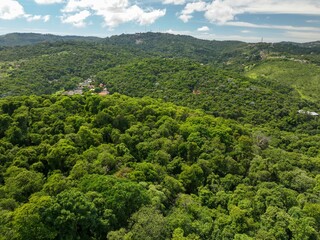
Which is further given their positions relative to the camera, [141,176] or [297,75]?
[297,75]

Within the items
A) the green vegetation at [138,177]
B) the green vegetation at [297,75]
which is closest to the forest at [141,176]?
the green vegetation at [138,177]

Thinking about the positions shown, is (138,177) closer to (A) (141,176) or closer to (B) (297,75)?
(A) (141,176)

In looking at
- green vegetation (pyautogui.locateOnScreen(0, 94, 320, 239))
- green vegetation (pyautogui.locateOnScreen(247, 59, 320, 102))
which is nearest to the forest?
green vegetation (pyautogui.locateOnScreen(0, 94, 320, 239))

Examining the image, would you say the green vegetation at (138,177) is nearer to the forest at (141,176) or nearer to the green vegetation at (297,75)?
the forest at (141,176)

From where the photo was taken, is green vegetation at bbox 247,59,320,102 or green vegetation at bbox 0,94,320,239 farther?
green vegetation at bbox 247,59,320,102

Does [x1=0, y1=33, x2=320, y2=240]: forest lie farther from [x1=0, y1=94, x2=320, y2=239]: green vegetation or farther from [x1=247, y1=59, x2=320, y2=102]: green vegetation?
[x1=247, y1=59, x2=320, y2=102]: green vegetation

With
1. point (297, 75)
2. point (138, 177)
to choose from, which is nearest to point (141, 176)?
point (138, 177)

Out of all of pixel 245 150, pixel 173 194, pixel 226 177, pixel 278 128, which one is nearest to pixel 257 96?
pixel 278 128

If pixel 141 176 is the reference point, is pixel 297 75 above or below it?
above

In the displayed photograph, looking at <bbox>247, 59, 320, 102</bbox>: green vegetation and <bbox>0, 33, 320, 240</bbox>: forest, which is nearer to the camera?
<bbox>0, 33, 320, 240</bbox>: forest

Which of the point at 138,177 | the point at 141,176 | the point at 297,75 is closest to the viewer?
the point at 138,177

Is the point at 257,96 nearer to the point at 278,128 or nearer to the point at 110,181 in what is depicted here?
the point at 278,128
